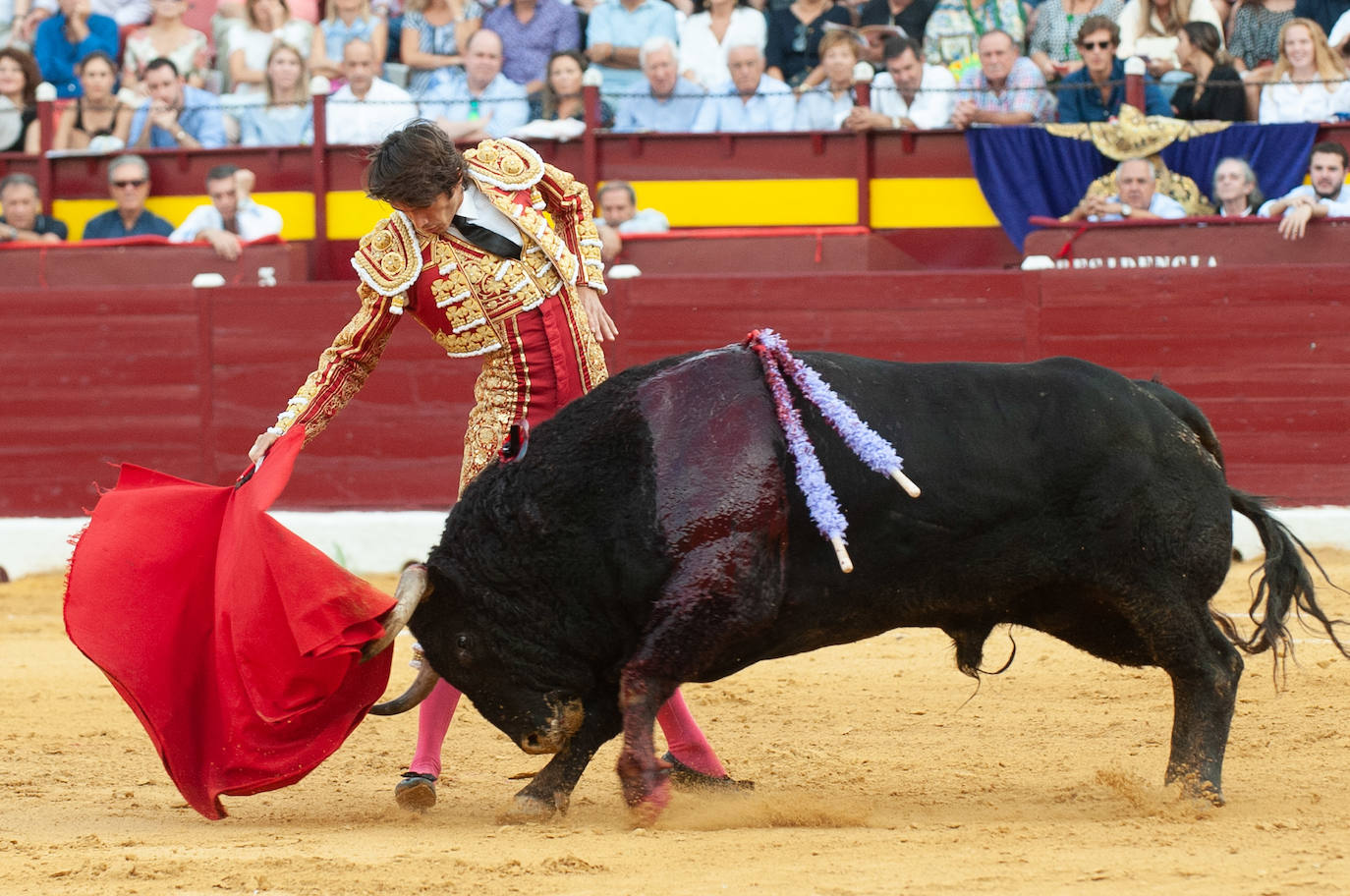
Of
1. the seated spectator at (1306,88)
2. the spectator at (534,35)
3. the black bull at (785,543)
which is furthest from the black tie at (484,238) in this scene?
the spectator at (534,35)

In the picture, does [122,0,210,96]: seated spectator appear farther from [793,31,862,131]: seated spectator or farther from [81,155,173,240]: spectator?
[793,31,862,131]: seated spectator

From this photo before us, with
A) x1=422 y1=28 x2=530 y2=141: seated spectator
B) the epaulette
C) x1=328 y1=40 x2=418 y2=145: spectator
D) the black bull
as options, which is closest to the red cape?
the black bull

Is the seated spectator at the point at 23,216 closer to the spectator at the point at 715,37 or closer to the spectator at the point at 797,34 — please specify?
the spectator at the point at 715,37

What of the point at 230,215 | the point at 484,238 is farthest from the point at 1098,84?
the point at 484,238

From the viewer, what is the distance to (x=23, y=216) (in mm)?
8242

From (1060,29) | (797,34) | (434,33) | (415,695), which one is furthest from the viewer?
(434,33)

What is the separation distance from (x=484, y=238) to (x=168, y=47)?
5.96 metres

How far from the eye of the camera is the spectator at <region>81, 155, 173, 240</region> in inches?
323

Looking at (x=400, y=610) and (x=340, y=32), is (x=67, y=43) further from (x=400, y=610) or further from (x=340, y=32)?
(x=400, y=610)

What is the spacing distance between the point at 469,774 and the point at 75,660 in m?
2.28

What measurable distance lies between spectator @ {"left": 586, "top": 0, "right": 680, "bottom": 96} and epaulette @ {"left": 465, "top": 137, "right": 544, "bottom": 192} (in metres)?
4.60

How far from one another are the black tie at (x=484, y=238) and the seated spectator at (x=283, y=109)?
4.95m

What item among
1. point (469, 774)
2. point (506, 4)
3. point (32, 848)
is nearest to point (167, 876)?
point (32, 848)

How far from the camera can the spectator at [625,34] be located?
8258mm
